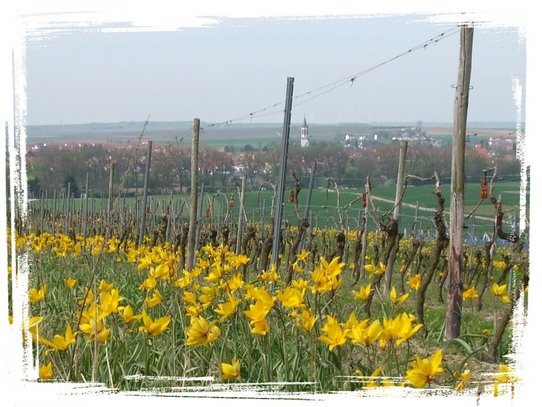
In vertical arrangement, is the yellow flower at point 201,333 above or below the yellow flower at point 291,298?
below

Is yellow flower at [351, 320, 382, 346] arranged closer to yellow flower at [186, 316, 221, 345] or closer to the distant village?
yellow flower at [186, 316, 221, 345]

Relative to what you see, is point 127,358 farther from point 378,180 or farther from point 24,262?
point 378,180

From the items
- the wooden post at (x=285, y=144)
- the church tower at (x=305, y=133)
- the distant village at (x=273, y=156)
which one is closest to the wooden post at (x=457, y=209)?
the distant village at (x=273, y=156)

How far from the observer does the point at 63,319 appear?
3.89 metres

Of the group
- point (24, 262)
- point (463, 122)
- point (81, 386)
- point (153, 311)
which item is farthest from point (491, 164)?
point (81, 386)

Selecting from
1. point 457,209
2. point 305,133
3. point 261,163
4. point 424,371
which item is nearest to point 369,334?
point 424,371

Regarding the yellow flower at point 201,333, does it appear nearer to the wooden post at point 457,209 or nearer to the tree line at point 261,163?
the tree line at point 261,163

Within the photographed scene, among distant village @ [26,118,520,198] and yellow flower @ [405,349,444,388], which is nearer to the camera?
yellow flower @ [405,349,444,388]

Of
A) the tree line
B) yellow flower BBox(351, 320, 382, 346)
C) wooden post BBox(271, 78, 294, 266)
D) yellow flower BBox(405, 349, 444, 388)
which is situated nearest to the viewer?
yellow flower BBox(405, 349, 444, 388)

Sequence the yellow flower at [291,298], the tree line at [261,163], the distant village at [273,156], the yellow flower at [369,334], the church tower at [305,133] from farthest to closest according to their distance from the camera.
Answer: the church tower at [305,133] → the tree line at [261,163] → the distant village at [273,156] → the yellow flower at [291,298] → the yellow flower at [369,334]

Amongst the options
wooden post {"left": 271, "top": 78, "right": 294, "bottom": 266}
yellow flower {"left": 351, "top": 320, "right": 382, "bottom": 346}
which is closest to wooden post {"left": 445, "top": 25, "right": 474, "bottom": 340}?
wooden post {"left": 271, "top": 78, "right": 294, "bottom": 266}

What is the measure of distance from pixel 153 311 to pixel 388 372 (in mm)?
1900

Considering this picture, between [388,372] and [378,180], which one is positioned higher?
[378,180]

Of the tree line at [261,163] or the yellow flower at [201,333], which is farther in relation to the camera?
the tree line at [261,163]
